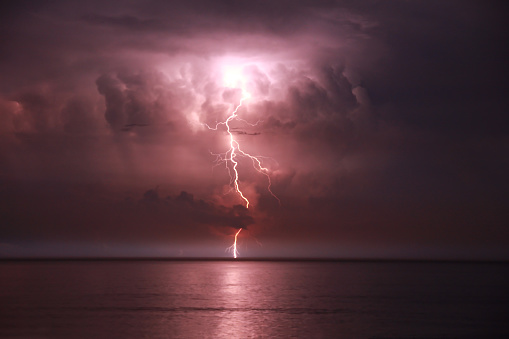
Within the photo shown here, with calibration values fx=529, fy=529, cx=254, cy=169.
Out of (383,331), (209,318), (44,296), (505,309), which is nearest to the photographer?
(383,331)

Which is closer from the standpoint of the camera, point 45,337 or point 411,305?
point 45,337

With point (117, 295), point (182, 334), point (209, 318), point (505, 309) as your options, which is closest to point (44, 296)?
point (117, 295)

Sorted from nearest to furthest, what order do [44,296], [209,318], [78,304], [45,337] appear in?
[45,337] → [209,318] → [78,304] → [44,296]

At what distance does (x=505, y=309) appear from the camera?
37.7m

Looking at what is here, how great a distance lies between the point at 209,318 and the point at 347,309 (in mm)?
11032

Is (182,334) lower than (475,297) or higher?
lower

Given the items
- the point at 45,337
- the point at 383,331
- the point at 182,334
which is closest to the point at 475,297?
the point at 383,331

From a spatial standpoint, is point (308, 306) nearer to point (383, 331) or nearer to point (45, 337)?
point (383, 331)

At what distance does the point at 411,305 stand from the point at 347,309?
6476mm

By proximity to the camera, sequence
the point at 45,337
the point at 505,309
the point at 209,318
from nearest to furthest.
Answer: the point at 45,337 → the point at 209,318 → the point at 505,309

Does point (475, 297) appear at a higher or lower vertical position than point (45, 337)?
higher

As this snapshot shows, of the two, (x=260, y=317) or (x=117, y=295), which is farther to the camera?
(x=117, y=295)

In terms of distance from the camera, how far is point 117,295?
160ft

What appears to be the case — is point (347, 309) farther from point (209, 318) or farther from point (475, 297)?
point (475, 297)
